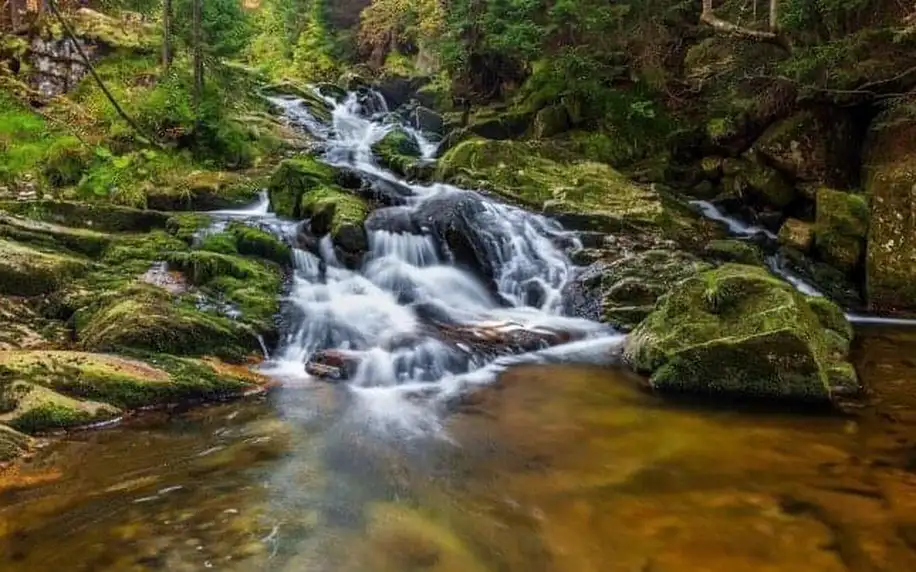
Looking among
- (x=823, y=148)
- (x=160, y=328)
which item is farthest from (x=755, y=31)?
(x=160, y=328)

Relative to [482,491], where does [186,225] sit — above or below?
above

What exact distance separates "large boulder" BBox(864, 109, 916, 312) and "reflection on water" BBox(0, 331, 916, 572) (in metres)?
4.25

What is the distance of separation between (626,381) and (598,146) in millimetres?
9618

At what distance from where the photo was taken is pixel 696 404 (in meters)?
6.98

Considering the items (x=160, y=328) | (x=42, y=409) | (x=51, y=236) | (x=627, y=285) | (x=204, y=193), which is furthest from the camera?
(x=204, y=193)

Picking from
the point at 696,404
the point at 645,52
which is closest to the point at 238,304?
the point at 696,404

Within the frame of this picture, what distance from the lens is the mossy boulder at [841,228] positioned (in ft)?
37.2

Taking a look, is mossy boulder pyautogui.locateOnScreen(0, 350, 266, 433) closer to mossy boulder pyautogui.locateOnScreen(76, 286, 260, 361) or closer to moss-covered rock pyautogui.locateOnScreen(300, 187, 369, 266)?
mossy boulder pyautogui.locateOnScreen(76, 286, 260, 361)

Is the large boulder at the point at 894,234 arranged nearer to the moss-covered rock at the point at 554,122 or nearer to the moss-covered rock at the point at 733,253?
the moss-covered rock at the point at 733,253

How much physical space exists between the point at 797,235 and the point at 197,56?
1354 cm

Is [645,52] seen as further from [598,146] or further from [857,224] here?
[857,224]

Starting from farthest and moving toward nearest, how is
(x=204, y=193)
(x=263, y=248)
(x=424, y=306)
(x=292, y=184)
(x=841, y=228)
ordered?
(x=204, y=193)
(x=292, y=184)
(x=841, y=228)
(x=263, y=248)
(x=424, y=306)

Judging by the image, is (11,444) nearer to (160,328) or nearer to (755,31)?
(160,328)

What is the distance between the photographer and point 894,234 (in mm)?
10812
